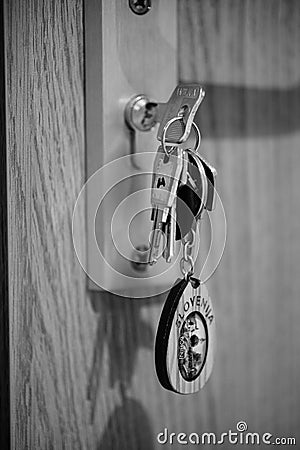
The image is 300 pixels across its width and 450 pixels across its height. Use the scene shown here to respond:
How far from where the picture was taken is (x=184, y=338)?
1.16 feet

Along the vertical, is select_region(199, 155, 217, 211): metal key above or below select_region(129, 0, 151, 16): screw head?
below

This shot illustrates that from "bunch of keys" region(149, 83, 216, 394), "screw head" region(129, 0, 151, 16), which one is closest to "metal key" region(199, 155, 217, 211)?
"bunch of keys" region(149, 83, 216, 394)

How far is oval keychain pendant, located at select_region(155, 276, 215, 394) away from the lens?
35 cm

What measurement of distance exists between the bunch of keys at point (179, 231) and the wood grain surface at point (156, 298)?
6cm

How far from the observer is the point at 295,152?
20.0 inches

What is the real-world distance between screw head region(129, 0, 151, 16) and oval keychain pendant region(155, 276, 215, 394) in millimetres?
146

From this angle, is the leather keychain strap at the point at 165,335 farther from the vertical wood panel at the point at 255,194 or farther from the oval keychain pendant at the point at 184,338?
the vertical wood panel at the point at 255,194

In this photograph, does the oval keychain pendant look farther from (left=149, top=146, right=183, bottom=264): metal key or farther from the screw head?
the screw head

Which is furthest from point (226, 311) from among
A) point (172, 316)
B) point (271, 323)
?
point (172, 316)

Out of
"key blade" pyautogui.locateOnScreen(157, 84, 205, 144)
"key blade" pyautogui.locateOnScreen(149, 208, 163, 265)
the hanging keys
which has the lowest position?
"key blade" pyautogui.locateOnScreen(149, 208, 163, 265)

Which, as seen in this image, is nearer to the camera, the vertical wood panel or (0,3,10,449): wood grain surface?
(0,3,10,449): wood grain surface

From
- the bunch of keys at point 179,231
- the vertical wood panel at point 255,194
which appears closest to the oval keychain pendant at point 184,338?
the bunch of keys at point 179,231

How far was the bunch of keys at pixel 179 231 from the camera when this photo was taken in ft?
1.14

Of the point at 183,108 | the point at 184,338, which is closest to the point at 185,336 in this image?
the point at 184,338
